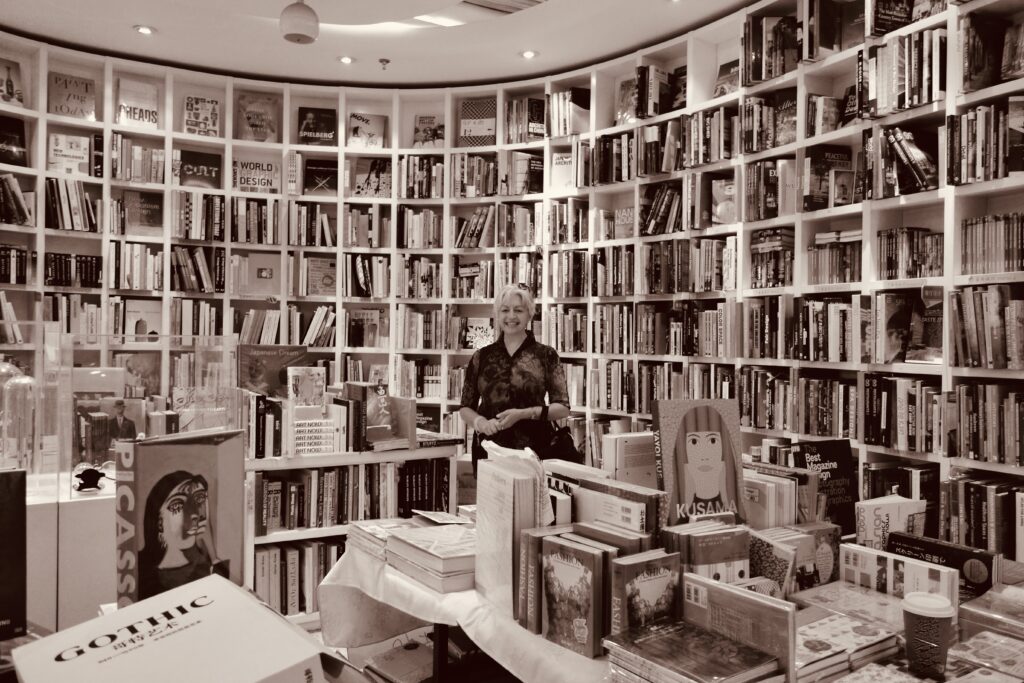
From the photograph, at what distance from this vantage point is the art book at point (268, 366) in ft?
11.6

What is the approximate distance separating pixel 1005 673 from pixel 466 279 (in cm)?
472

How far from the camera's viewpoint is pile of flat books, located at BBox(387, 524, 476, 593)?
1.89 metres

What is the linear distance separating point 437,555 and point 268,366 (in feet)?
6.55

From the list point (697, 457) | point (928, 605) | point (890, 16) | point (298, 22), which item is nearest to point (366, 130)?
point (298, 22)

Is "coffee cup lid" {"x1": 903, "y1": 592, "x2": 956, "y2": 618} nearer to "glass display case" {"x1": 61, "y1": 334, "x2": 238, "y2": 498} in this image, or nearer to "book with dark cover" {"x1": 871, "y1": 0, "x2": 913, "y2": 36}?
"glass display case" {"x1": 61, "y1": 334, "x2": 238, "y2": 498}

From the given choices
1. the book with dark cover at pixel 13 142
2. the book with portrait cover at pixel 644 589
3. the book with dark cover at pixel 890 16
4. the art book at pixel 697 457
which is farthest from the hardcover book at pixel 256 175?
the book with portrait cover at pixel 644 589

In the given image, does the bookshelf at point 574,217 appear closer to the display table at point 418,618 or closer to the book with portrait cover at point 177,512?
the display table at point 418,618

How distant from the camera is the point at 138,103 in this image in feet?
17.7

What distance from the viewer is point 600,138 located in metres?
5.05

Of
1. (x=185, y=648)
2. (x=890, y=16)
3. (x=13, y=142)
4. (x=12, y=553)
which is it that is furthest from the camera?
(x=13, y=142)

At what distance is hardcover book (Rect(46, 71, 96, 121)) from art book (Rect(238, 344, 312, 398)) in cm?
282

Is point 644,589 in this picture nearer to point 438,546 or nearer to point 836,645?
point 836,645

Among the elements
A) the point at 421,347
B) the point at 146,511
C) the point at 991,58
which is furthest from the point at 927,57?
the point at 421,347

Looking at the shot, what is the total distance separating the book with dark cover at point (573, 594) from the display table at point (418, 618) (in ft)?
0.10
